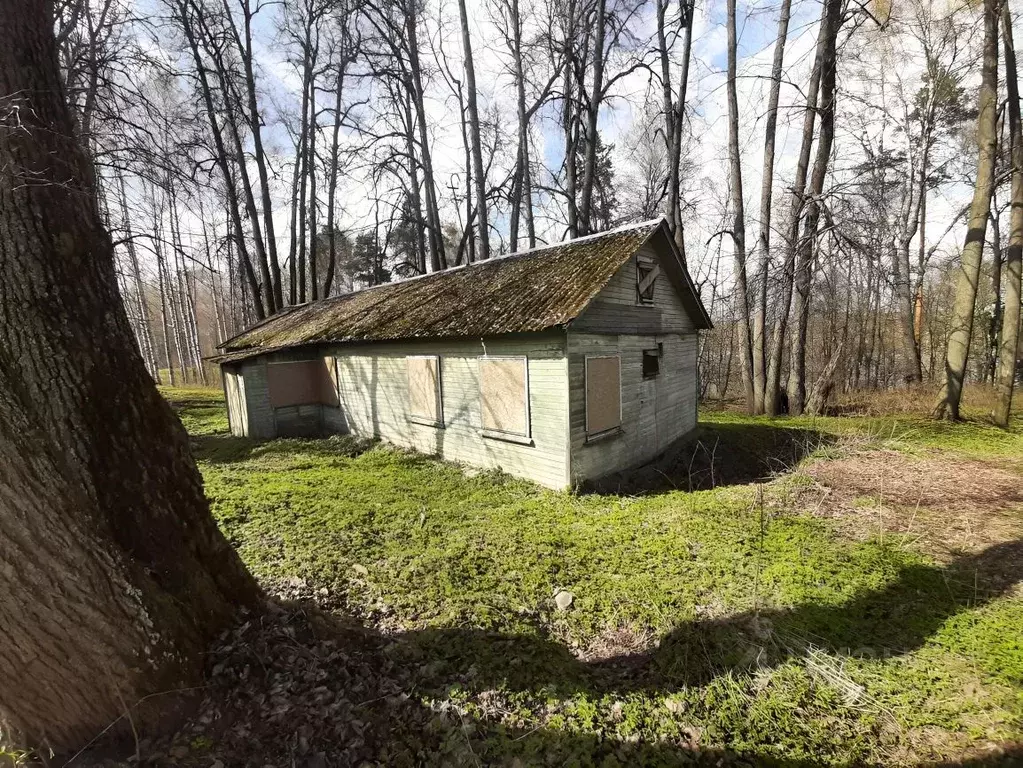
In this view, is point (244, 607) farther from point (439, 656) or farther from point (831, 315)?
point (831, 315)

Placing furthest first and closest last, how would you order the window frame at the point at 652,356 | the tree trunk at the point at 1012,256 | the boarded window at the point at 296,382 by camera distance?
the boarded window at the point at 296,382 → the tree trunk at the point at 1012,256 → the window frame at the point at 652,356

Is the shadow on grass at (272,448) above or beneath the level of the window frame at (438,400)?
beneath

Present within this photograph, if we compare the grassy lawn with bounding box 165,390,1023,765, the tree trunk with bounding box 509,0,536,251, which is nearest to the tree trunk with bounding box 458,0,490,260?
the tree trunk with bounding box 509,0,536,251

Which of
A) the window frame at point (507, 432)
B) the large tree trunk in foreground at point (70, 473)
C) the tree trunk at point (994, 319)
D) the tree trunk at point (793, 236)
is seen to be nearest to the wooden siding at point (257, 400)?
the window frame at point (507, 432)

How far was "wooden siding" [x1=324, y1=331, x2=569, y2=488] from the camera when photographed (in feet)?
26.1

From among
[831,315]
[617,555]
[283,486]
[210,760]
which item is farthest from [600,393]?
[831,315]

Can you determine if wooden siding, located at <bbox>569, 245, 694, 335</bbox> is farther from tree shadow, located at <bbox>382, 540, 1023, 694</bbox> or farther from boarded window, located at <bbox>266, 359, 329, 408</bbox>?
boarded window, located at <bbox>266, 359, 329, 408</bbox>

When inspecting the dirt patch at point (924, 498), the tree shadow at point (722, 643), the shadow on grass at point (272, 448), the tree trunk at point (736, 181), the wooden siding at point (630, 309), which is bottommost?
the tree shadow at point (722, 643)

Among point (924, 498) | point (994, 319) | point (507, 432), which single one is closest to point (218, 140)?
point (507, 432)

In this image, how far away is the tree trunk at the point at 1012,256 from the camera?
38.3ft

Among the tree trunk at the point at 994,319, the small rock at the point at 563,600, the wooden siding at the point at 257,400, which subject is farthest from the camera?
the tree trunk at the point at 994,319

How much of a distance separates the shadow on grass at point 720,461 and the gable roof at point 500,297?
3.56 m

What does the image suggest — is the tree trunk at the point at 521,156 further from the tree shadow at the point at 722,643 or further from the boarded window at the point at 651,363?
the tree shadow at the point at 722,643

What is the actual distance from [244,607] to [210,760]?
102 centimetres
